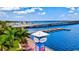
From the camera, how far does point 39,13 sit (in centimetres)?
209

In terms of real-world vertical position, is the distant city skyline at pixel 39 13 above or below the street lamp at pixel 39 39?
above

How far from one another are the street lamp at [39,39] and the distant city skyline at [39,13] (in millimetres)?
137

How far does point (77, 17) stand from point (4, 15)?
67 centimetres

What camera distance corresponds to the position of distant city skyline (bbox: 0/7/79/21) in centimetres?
207

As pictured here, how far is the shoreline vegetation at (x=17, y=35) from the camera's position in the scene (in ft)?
6.81

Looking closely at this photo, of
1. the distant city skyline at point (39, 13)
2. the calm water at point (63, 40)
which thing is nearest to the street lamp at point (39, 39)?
the calm water at point (63, 40)

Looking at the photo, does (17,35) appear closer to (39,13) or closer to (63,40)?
(39,13)

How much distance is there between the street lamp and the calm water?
0.04 meters

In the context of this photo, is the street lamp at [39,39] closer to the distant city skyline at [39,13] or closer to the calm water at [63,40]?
the calm water at [63,40]

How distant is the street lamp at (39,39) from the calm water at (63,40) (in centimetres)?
4

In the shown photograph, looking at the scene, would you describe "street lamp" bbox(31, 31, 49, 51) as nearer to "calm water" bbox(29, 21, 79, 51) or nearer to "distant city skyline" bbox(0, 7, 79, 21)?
"calm water" bbox(29, 21, 79, 51)

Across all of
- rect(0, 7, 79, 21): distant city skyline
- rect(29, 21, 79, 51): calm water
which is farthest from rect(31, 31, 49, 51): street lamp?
rect(0, 7, 79, 21): distant city skyline
